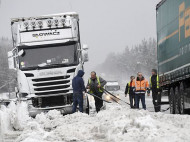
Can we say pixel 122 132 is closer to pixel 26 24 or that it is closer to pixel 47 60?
pixel 47 60

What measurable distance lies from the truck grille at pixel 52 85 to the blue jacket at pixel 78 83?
0.99 m

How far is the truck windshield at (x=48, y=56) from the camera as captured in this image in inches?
607

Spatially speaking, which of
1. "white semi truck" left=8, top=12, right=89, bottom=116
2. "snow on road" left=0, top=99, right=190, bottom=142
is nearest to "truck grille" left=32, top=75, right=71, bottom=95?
"white semi truck" left=8, top=12, right=89, bottom=116

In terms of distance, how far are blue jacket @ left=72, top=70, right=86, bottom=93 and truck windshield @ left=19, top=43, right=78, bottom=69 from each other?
1098 mm

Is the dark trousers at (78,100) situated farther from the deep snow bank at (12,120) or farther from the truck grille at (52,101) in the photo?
the deep snow bank at (12,120)

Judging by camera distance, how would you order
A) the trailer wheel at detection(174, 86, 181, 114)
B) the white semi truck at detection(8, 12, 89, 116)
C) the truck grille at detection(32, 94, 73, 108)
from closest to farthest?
1. the trailer wheel at detection(174, 86, 181, 114)
2. the white semi truck at detection(8, 12, 89, 116)
3. the truck grille at detection(32, 94, 73, 108)

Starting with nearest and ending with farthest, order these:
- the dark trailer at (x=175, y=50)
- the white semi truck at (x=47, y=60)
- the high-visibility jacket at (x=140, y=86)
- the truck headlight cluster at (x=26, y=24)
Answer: the dark trailer at (x=175, y=50)
the white semi truck at (x=47, y=60)
the truck headlight cluster at (x=26, y=24)
the high-visibility jacket at (x=140, y=86)

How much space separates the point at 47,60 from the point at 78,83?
5.82ft

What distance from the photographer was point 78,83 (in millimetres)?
14430

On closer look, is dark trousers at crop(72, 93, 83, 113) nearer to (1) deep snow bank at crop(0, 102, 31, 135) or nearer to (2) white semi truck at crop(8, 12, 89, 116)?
(2) white semi truck at crop(8, 12, 89, 116)

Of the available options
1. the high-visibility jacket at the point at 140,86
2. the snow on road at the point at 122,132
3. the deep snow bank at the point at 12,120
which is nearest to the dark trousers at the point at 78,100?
the deep snow bank at the point at 12,120

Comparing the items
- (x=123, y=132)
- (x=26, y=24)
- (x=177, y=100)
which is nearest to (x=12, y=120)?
(x=26, y=24)

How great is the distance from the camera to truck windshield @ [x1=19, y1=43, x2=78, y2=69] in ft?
50.6

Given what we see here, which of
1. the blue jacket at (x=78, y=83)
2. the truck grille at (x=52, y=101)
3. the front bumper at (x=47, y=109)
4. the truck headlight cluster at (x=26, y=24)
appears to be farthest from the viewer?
the truck headlight cluster at (x=26, y=24)
